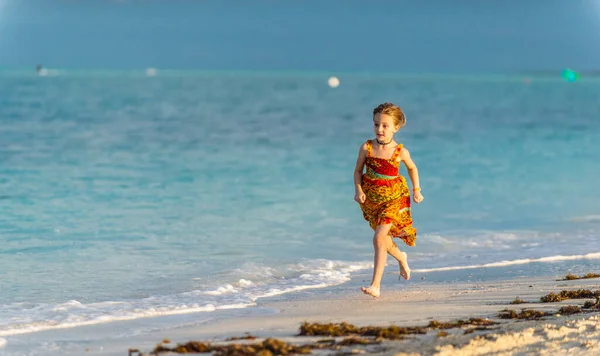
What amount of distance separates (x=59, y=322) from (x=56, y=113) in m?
33.2

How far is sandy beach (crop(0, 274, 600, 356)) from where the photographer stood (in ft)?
16.7

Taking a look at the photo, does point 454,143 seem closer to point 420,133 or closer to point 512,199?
point 420,133

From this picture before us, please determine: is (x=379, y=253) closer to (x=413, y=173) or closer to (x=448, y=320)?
(x=413, y=173)

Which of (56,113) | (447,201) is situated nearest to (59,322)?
(447,201)

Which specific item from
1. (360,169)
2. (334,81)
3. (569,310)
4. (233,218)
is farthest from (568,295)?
(334,81)

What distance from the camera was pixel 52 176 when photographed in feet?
53.6

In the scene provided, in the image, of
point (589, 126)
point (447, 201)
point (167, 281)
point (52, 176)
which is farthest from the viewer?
point (589, 126)

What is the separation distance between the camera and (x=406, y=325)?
5.75m

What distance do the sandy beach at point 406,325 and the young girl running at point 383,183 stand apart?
0.47 metres

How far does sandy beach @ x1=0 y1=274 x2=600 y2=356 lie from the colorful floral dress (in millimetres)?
598

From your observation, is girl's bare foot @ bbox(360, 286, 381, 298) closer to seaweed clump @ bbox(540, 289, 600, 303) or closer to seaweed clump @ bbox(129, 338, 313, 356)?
seaweed clump @ bbox(540, 289, 600, 303)

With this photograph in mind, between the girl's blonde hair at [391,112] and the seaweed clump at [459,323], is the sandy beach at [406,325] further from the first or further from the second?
the girl's blonde hair at [391,112]

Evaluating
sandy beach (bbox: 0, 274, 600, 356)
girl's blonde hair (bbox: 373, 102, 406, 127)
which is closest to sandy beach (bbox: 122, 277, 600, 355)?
sandy beach (bbox: 0, 274, 600, 356)

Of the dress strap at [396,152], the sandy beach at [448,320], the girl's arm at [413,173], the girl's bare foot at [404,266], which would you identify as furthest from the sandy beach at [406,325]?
the dress strap at [396,152]
